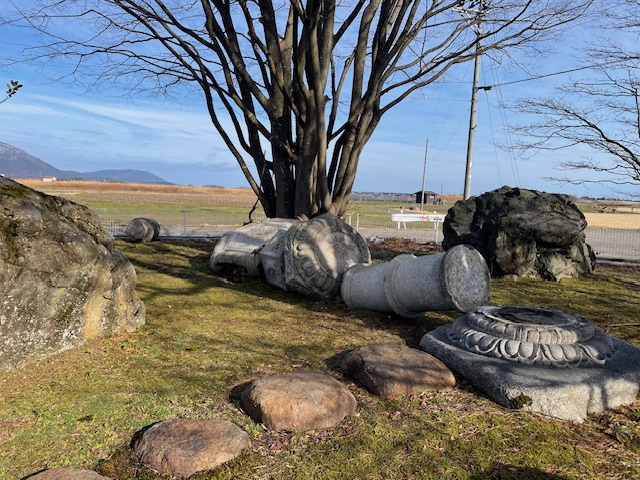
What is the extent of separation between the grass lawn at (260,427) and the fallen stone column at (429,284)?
0.41 meters

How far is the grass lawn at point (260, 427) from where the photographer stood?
2.96 meters

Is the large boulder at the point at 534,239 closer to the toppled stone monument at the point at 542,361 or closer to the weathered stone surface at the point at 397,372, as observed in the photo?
the toppled stone monument at the point at 542,361

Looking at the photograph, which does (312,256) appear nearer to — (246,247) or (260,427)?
(246,247)

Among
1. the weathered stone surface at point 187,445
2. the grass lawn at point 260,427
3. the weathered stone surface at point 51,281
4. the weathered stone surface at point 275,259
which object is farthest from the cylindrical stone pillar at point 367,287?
the weathered stone surface at point 187,445

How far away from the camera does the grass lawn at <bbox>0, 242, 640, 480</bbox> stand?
9.70 ft

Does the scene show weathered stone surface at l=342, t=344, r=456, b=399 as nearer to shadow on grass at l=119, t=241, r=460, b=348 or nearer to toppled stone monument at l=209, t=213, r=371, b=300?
shadow on grass at l=119, t=241, r=460, b=348

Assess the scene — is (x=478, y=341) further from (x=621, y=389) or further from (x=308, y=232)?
(x=308, y=232)

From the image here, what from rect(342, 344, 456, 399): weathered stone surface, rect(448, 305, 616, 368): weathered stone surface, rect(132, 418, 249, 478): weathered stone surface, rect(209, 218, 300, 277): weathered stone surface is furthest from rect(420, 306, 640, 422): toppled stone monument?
rect(209, 218, 300, 277): weathered stone surface

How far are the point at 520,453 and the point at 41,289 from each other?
4.30m

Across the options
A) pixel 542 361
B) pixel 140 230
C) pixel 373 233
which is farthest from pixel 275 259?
pixel 373 233

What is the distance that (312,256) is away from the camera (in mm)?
7051

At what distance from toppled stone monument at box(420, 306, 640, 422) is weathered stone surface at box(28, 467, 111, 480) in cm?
308

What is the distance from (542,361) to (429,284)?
1.78 m

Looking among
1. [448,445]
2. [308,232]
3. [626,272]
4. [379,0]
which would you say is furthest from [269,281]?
[626,272]
